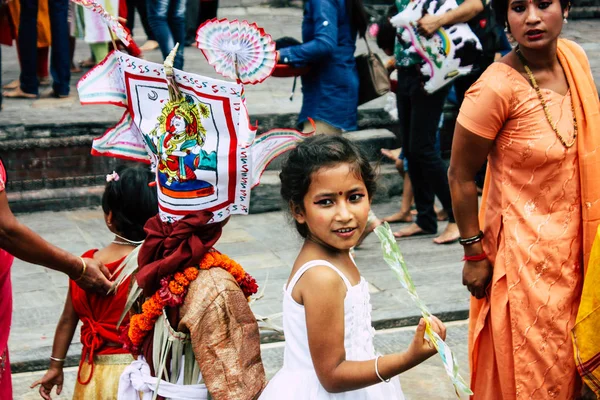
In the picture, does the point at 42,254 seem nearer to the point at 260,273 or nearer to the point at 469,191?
the point at 469,191

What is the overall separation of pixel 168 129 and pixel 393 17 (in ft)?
10.5

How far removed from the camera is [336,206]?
7.82 ft

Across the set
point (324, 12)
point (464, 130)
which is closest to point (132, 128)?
point (464, 130)

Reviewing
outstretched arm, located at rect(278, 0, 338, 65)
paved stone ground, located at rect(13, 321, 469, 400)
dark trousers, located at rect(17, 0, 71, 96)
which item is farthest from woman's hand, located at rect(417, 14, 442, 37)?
dark trousers, located at rect(17, 0, 71, 96)

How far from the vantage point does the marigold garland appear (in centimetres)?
251

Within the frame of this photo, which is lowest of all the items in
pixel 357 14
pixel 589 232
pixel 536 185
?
pixel 357 14

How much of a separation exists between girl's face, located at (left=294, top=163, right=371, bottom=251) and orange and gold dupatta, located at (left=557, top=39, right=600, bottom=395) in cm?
79

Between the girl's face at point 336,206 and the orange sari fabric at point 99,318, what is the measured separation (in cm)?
84

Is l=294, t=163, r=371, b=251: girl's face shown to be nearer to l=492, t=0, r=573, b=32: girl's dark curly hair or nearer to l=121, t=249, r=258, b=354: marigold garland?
l=121, t=249, r=258, b=354: marigold garland

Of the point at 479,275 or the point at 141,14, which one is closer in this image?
the point at 479,275

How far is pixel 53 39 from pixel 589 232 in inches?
234

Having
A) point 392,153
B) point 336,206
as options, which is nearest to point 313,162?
point 336,206

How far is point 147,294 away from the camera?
2.62 metres

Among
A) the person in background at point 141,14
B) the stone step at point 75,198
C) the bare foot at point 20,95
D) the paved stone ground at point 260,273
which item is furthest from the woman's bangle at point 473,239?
the person in background at point 141,14
